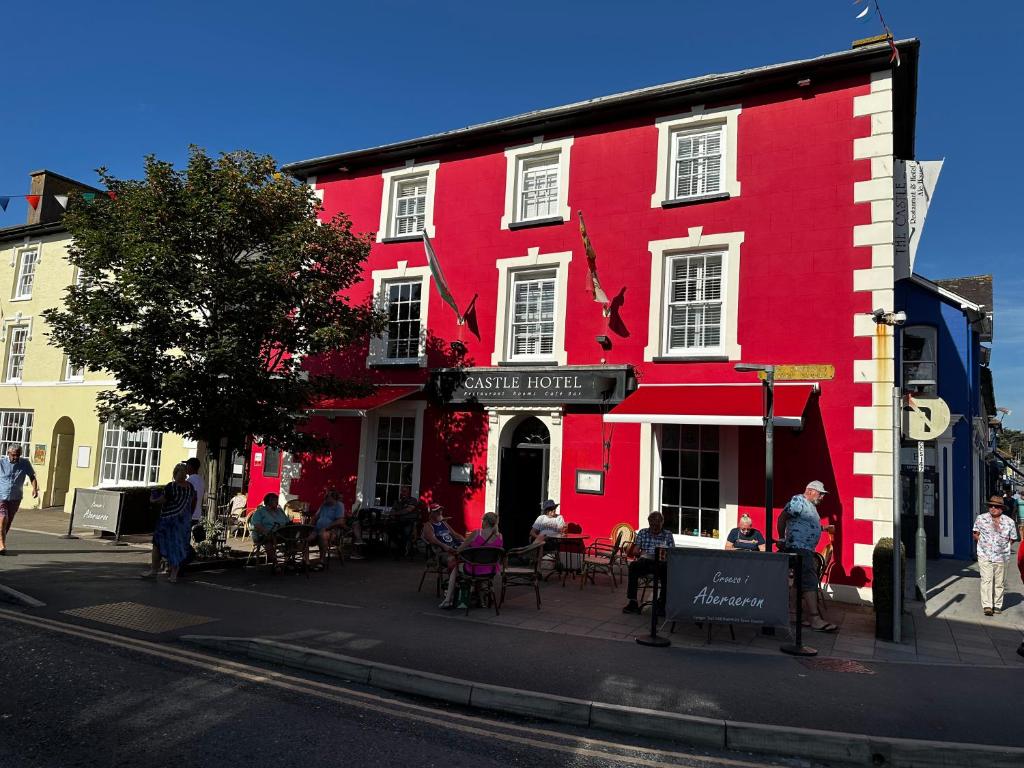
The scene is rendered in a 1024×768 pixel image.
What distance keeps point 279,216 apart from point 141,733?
30.4 ft

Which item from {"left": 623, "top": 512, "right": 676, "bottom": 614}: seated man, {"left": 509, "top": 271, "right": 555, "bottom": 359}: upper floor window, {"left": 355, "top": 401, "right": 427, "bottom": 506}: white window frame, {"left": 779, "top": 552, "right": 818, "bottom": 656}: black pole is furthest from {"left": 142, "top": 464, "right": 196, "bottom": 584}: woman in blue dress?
{"left": 779, "top": 552, "right": 818, "bottom": 656}: black pole

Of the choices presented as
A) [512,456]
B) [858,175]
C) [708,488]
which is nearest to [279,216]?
[512,456]

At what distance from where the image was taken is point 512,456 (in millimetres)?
13984

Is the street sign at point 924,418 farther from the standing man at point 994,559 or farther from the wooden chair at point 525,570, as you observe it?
the wooden chair at point 525,570

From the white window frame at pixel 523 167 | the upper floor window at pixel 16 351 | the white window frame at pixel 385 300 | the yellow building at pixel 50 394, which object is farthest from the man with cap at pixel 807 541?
the upper floor window at pixel 16 351

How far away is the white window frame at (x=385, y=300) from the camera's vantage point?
14914 mm

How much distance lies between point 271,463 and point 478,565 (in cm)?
942

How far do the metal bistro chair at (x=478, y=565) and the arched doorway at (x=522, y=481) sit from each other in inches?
182

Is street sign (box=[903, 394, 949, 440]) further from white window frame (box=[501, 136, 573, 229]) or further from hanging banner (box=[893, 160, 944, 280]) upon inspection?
white window frame (box=[501, 136, 573, 229])

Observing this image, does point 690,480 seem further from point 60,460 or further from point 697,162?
point 60,460

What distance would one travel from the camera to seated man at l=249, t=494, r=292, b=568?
11352 mm

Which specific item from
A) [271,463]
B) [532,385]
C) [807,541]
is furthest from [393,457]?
[807,541]

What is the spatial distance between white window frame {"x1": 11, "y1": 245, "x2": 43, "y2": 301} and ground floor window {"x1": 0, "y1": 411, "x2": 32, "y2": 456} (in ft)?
13.6

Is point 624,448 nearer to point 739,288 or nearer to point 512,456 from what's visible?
point 512,456
